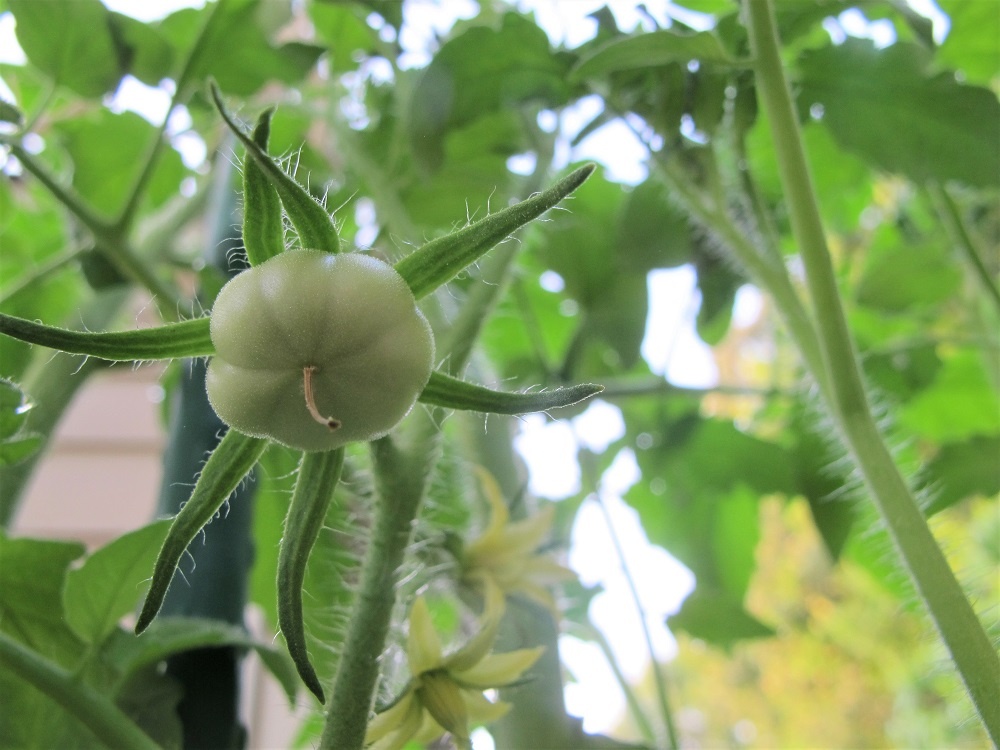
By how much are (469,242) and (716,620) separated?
1.02 ft

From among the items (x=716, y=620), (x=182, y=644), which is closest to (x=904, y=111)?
(x=716, y=620)

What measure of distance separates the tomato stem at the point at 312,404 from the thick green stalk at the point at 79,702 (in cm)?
14

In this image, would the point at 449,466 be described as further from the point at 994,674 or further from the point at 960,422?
the point at 960,422

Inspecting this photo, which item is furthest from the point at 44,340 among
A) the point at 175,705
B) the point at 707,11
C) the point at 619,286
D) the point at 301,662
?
the point at 707,11

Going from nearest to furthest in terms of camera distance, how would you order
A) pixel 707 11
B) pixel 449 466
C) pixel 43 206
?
pixel 449 466 → pixel 707 11 → pixel 43 206

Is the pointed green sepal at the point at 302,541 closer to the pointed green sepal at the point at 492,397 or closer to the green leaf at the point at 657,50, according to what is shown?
the pointed green sepal at the point at 492,397

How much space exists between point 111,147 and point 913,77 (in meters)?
0.43

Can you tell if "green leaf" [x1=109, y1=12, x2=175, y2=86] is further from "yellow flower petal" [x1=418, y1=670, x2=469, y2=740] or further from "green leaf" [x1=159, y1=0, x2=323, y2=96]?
"yellow flower petal" [x1=418, y1=670, x2=469, y2=740]

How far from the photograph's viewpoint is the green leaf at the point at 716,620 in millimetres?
453

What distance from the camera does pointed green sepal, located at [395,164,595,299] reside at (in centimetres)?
20

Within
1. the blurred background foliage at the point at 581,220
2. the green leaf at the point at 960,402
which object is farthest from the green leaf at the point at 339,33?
the green leaf at the point at 960,402

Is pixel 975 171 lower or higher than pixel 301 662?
higher

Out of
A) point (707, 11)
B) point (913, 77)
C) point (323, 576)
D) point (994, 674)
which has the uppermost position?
point (707, 11)

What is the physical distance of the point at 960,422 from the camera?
0.64 m
